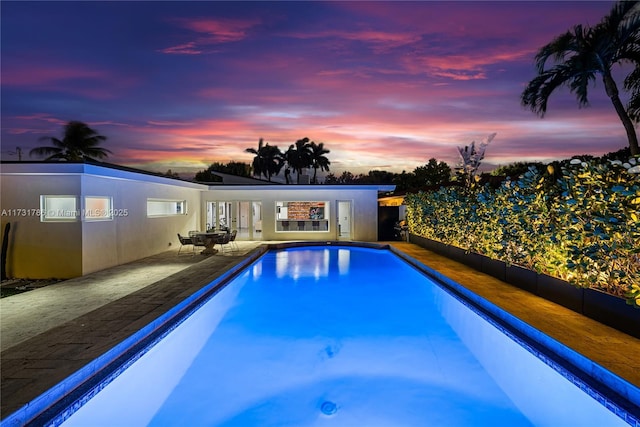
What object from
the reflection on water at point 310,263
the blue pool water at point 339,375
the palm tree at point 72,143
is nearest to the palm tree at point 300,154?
the palm tree at point 72,143

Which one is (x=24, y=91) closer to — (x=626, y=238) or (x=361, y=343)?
(x=361, y=343)

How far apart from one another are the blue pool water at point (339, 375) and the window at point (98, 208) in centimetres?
385

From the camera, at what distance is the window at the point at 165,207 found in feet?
39.3

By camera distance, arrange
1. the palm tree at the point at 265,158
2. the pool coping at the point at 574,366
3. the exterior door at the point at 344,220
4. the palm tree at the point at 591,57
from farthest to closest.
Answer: the palm tree at the point at 265,158 → the exterior door at the point at 344,220 → the palm tree at the point at 591,57 → the pool coping at the point at 574,366

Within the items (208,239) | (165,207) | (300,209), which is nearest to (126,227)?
(208,239)

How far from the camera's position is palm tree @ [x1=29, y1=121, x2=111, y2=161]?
79.6ft

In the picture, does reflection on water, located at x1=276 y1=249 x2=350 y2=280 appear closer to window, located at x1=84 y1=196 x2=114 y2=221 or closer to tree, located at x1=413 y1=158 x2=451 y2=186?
window, located at x1=84 y1=196 x2=114 y2=221

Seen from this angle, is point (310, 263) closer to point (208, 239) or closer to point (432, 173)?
point (208, 239)

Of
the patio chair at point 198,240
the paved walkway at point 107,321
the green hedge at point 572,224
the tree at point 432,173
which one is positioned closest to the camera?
the paved walkway at point 107,321

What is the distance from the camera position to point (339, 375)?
4680 millimetres

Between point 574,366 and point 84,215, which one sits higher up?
point 84,215

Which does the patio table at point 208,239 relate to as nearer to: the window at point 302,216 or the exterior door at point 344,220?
the window at point 302,216

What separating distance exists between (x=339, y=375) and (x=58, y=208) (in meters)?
7.54

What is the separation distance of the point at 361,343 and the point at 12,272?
26.0ft
